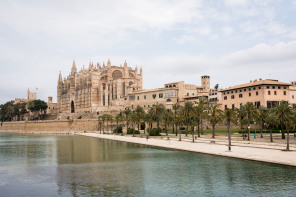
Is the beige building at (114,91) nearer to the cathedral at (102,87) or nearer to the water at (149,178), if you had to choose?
the cathedral at (102,87)

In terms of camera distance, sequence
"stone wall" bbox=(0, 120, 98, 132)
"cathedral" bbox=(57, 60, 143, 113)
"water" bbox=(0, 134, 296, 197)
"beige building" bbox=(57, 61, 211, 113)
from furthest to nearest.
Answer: "cathedral" bbox=(57, 60, 143, 113), "stone wall" bbox=(0, 120, 98, 132), "beige building" bbox=(57, 61, 211, 113), "water" bbox=(0, 134, 296, 197)

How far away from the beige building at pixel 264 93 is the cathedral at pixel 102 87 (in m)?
41.5

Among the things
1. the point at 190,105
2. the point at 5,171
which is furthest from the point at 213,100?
the point at 5,171

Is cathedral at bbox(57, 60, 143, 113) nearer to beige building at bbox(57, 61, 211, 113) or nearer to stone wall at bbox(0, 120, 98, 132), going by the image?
beige building at bbox(57, 61, 211, 113)

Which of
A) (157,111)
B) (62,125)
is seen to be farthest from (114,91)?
(157,111)

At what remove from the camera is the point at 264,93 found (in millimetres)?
60156

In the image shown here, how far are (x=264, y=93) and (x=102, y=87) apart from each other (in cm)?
6463

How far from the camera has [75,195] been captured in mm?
18453

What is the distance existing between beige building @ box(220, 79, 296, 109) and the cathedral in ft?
136

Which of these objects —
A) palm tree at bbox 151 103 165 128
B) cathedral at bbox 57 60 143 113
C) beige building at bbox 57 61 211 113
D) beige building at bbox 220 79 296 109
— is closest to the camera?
beige building at bbox 220 79 296 109

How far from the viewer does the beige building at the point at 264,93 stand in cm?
6028

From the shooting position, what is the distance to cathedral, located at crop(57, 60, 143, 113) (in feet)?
345

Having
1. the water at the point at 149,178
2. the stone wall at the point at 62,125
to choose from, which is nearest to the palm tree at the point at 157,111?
the water at the point at 149,178

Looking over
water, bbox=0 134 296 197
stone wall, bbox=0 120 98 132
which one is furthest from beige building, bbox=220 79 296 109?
stone wall, bbox=0 120 98 132
